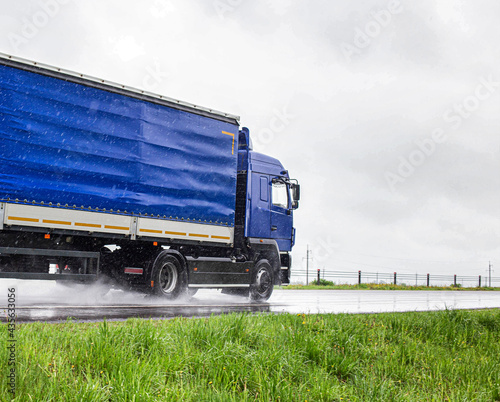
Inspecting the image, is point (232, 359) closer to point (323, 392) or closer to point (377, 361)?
Result: point (323, 392)

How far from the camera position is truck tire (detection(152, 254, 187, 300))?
13.5m

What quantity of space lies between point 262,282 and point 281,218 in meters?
1.99

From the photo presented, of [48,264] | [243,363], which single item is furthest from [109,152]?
[243,363]

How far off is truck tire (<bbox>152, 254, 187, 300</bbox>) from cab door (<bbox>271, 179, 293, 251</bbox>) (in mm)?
3499

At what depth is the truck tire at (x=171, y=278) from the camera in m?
13.5

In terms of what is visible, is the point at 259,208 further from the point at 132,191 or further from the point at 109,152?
the point at 109,152

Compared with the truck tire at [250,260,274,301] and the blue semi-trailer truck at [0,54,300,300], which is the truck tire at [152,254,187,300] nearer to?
the blue semi-trailer truck at [0,54,300,300]

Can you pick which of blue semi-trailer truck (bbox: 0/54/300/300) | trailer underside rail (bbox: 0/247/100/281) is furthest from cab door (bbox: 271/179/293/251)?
trailer underside rail (bbox: 0/247/100/281)

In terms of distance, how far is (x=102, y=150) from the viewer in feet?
40.5

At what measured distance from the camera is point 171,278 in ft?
46.0

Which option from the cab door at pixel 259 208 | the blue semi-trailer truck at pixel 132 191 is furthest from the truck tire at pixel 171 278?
the cab door at pixel 259 208

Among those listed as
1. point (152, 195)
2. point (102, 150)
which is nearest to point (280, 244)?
point (152, 195)

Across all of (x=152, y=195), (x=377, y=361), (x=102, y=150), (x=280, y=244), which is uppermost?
(x=102, y=150)

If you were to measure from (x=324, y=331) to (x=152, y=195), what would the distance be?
21.4 ft
